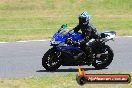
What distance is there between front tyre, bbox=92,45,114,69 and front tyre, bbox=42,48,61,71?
111 cm

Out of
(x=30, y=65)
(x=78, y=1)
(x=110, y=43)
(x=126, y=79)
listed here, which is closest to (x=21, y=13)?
(x=78, y=1)

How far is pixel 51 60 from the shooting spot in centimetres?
1544

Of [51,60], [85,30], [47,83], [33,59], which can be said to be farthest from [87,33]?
[47,83]

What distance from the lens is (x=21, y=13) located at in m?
36.0

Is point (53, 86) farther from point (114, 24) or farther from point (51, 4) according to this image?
point (51, 4)

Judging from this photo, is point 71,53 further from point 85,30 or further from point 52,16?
point 52,16

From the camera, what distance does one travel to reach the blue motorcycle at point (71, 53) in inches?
607

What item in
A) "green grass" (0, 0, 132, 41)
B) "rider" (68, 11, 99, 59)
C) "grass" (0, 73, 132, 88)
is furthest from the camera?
"green grass" (0, 0, 132, 41)

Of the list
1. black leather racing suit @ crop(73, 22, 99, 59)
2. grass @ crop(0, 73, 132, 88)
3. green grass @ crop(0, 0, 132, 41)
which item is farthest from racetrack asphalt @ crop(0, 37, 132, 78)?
green grass @ crop(0, 0, 132, 41)

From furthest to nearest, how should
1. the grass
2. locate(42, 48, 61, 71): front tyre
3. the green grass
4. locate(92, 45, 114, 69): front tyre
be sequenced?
1. the green grass
2. locate(92, 45, 114, 69): front tyre
3. locate(42, 48, 61, 71): front tyre
4. the grass

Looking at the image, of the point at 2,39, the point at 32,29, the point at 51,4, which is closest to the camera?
the point at 2,39

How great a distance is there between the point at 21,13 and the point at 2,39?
12814mm

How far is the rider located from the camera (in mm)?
15453

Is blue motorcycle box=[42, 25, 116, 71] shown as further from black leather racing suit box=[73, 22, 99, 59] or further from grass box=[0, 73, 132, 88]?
grass box=[0, 73, 132, 88]
